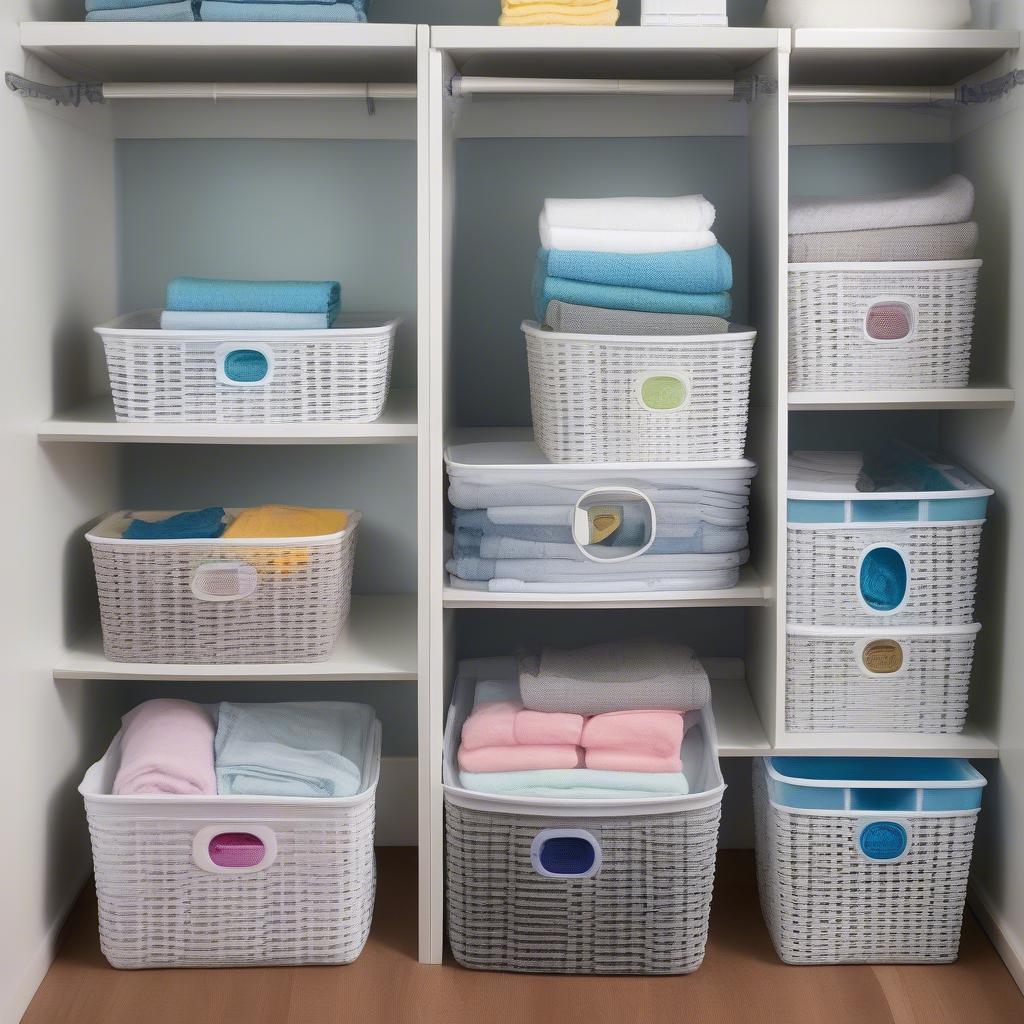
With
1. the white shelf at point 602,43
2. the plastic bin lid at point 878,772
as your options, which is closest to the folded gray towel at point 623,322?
the white shelf at point 602,43

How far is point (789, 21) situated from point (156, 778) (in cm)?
143

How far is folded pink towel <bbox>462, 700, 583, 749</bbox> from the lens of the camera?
1.96 meters

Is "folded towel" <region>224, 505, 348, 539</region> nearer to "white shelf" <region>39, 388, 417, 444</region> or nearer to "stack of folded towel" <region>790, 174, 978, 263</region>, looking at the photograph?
"white shelf" <region>39, 388, 417, 444</region>

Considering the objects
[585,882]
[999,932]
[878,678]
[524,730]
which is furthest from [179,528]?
[999,932]

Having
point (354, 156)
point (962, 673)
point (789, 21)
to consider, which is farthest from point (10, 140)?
point (962, 673)

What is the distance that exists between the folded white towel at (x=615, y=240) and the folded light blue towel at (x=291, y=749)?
2.75 feet

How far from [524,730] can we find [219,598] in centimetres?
50

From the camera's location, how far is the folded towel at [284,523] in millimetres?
1992

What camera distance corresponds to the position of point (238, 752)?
6.54 feet

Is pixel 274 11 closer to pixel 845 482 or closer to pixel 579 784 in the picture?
pixel 845 482

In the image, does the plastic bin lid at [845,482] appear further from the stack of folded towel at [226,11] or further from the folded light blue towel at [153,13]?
the folded light blue towel at [153,13]

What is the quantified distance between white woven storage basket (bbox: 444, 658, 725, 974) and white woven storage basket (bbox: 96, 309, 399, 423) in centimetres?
58

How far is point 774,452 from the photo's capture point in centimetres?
190

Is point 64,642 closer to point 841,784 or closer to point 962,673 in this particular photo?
point 841,784
